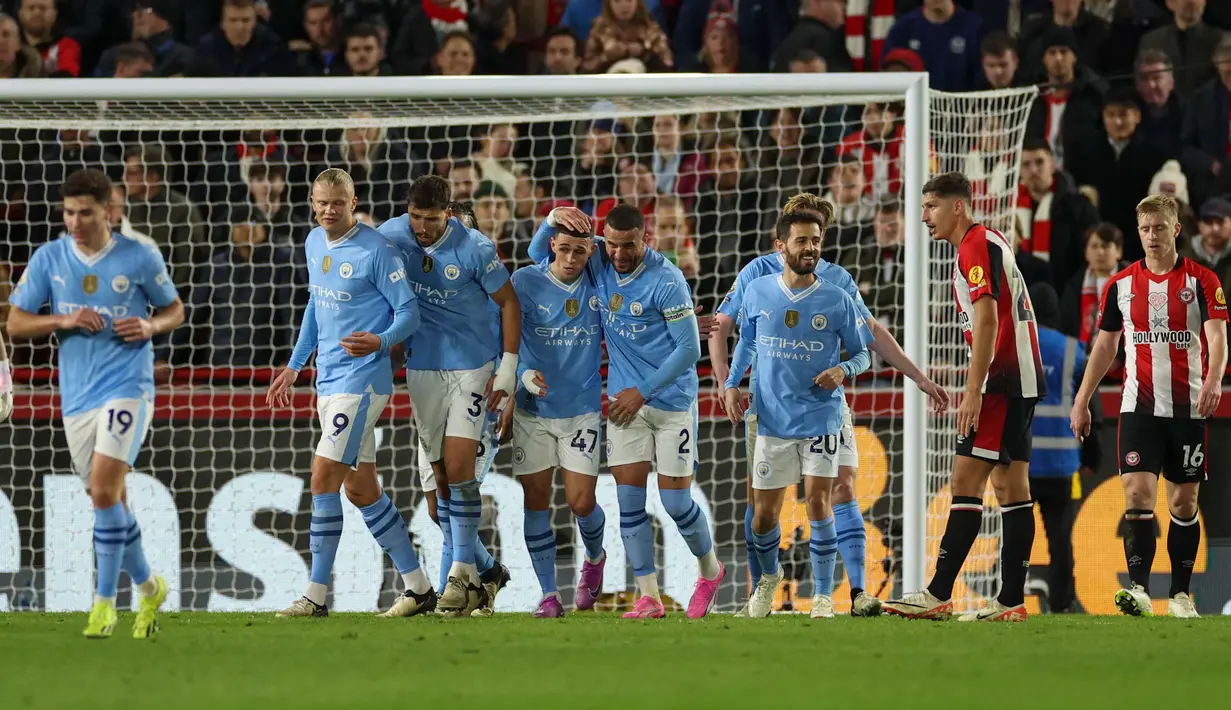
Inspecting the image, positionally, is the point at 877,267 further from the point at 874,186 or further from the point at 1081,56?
the point at 1081,56

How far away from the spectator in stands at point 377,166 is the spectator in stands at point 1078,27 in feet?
15.8

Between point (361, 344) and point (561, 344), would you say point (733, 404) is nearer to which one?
point (561, 344)

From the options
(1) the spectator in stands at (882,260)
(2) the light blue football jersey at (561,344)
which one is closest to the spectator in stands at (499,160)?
(1) the spectator in stands at (882,260)

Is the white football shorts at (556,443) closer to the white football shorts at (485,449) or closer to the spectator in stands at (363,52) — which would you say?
the white football shorts at (485,449)

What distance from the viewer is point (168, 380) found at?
10.2 metres

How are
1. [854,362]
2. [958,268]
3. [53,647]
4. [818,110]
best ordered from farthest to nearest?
1. [818,110]
2. [854,362]
3. [958,268]
4. [53,647]

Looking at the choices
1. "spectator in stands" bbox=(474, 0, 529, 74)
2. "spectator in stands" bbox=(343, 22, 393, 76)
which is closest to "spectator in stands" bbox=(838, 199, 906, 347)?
"spectator in stands" bbox=(474, 0, 529, 74)

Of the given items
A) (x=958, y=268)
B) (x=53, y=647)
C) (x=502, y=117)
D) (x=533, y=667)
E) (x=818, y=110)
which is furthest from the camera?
(x=818, y=110)

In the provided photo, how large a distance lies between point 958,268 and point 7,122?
231 inches

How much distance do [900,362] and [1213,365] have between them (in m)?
1.56

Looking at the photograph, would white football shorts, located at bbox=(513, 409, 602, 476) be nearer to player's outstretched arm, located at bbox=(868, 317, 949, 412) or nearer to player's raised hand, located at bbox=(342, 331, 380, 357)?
player's raised hand, located at bbox=(342, 331, 380, 357)

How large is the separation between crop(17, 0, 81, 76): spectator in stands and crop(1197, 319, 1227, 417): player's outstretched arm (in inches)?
342

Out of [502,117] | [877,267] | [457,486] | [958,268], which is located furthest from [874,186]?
[457,486]

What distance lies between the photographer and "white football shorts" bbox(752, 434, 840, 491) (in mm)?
7855
